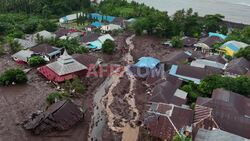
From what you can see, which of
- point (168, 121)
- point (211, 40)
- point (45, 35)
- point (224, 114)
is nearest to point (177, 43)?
point (211, 40)

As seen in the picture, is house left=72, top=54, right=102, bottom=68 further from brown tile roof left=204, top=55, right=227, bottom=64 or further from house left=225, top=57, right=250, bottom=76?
house left=225, top=57, right=250, bottom=76

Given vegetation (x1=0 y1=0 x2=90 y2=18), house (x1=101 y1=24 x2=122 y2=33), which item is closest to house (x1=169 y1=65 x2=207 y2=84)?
house (x1=101 y1=24 x2=122 y2=33)

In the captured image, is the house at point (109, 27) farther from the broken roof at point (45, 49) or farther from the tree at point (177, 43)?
the broken roof at point (45, 49)

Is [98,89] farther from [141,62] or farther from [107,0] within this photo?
[107,0]

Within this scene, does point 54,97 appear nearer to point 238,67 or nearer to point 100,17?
point 238,67

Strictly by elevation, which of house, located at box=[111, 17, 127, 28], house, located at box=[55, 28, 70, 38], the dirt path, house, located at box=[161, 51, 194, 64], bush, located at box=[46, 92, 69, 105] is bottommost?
the dirt path

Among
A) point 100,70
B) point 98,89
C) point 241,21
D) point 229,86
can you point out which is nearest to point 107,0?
point 241,21

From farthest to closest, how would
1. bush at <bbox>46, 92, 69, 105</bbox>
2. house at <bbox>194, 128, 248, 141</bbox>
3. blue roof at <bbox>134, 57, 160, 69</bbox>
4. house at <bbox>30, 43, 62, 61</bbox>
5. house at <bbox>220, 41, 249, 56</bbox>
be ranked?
house at <bbox>220, 41, 249, 56</bbox> → house at <bbox>30, 43, 62, 61</bbox> → blue roof at <bbox>134, 57, 160, 69</bbox> → bush at <bbox>46, 92, 69, 105</bbox> → house at <bbox>194, 128, 248, 141</bbox>
